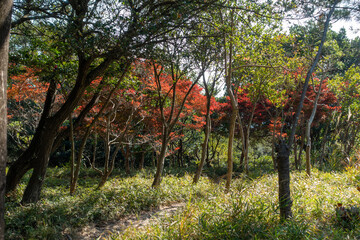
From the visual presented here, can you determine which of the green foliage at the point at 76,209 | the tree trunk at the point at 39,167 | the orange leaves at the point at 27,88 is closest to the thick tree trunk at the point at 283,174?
the green foliage at the point at 76,209

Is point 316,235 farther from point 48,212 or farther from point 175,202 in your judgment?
point 48,212

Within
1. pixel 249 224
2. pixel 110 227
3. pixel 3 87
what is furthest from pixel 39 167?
pixel 249 224

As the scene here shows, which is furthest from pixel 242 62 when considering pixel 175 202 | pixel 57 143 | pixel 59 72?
pixel 57 143

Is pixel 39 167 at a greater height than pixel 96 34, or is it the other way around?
pixel 96 34

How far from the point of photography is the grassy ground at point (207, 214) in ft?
9.51

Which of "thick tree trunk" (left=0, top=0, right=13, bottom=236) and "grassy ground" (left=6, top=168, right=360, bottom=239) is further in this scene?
"grassy ground" (left=6, top=168, right=360, bottom=239)

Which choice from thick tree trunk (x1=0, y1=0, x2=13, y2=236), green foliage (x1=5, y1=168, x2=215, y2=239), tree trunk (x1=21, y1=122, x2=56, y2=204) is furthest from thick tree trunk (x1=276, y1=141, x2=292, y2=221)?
tree trunk (x1=21, y1=122, x2=56, y2=204)

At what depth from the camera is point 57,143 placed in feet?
18.3

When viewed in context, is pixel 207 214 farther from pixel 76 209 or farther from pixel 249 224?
pixel 76 209

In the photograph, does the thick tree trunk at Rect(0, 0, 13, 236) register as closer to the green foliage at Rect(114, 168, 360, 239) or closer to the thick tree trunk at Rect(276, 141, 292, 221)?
the green foliage at Rect(114, 168, 360, 239)

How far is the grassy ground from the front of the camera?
9.51ft

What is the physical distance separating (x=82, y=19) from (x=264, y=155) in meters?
16.5

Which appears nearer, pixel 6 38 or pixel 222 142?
pixel 6 38

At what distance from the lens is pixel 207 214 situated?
3359 mm
